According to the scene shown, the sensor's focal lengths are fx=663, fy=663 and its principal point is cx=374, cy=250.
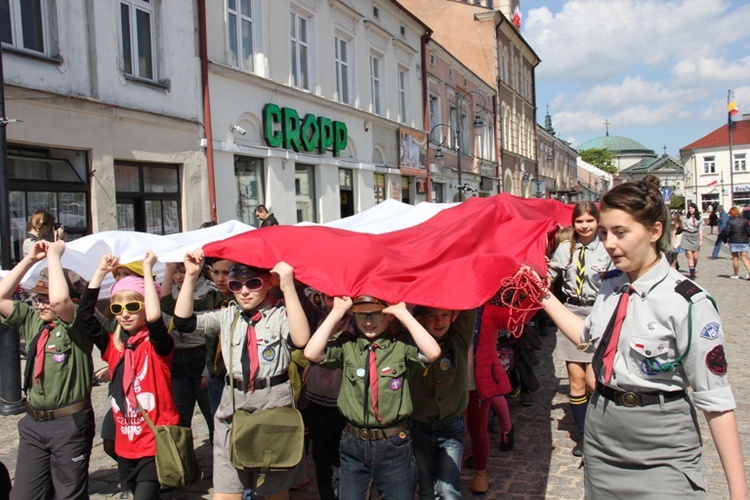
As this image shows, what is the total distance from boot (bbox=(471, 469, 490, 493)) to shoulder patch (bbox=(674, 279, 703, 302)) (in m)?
2.60

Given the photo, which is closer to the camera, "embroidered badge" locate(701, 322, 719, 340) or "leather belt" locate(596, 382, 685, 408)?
"embroidered badge" locate(701, 322, 719, 340)

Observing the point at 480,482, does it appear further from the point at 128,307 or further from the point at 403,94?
the point at 403,94

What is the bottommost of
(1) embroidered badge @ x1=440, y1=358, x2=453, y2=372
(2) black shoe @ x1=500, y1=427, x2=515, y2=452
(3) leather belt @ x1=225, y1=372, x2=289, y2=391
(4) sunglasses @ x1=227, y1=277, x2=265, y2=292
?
(2) black shoe @ x1=500, y1=427, x2=515, y2=452

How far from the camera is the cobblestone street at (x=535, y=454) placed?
4748 millimetres

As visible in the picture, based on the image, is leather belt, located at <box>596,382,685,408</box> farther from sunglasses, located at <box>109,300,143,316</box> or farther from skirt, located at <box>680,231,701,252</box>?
skirt, located at <box>680,231,701,252</box>

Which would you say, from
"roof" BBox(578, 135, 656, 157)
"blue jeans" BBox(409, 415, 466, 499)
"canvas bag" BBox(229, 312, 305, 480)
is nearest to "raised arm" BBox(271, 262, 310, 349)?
"canvas bag" BBox(229, 312, 305, 480)

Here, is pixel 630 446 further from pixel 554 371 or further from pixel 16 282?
pixel 554 371

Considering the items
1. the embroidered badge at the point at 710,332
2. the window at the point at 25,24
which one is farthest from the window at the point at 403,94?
the embroidered badge at the point at 710,332

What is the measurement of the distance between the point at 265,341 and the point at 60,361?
4.37ft

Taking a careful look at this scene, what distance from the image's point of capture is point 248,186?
15.5 metres

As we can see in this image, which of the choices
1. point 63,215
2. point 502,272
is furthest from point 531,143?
point 502,272

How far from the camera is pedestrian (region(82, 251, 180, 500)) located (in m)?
4.07

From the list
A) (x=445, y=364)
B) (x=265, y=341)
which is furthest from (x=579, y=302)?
(x=265, y=341)

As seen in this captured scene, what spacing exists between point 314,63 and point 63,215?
9481 mm
